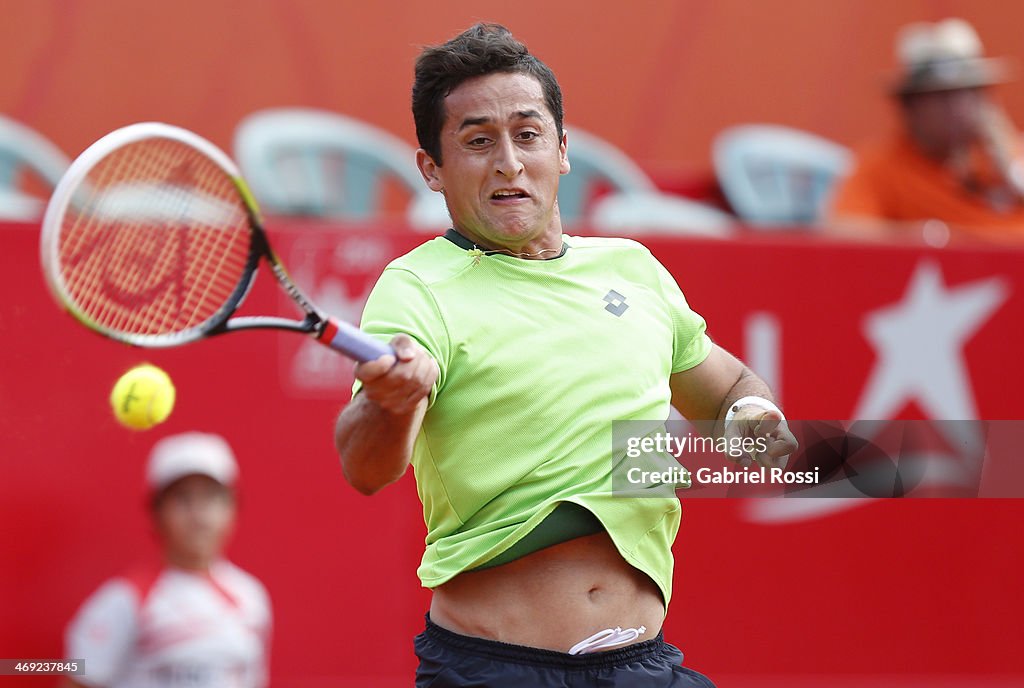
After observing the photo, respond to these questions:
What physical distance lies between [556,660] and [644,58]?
618cm

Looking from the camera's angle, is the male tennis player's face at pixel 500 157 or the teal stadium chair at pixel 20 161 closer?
the male tennis player's face at pixel 500 157

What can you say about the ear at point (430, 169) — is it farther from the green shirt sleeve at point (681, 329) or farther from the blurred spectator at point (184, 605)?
the blurred spectator at point (184, 605)

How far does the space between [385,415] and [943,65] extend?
Result: 4.94 m

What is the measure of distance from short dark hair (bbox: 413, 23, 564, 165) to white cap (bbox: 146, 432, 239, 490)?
2.32 metres

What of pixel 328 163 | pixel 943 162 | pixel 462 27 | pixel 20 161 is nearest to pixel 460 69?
pixel 328 163

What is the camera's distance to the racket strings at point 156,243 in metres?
3.05

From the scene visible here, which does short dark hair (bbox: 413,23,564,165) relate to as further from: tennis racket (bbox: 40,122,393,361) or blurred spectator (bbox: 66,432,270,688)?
blurred spectator (bbox: 66,432,270,688)

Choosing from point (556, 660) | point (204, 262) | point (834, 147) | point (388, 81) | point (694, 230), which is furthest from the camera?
point (834, 147)

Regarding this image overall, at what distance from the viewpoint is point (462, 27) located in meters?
8.30

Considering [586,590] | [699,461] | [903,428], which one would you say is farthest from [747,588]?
[586,590]

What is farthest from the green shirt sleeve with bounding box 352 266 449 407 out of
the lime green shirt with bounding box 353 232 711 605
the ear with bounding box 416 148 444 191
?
the ear with bounding box 416 148 444 191

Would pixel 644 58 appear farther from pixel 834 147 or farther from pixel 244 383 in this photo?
pixel 244 383

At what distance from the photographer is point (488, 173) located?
300 centimetres

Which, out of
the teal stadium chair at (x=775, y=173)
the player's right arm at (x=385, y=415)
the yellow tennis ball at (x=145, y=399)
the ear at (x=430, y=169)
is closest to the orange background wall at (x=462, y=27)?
the teal stadium chair at (x=775, y=173)
